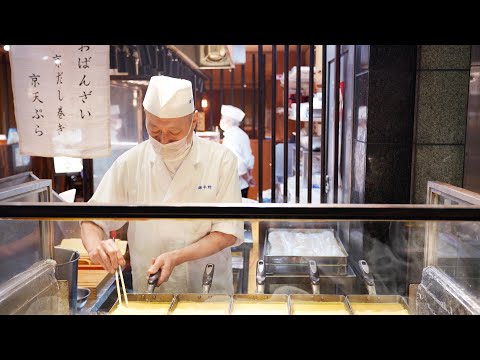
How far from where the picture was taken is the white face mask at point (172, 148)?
2775 mm

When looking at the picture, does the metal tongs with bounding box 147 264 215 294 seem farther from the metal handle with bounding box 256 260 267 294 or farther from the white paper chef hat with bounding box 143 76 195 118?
the white paper chef hat with bounding box 143 76 195 118

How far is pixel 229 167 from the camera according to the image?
9.53 ft

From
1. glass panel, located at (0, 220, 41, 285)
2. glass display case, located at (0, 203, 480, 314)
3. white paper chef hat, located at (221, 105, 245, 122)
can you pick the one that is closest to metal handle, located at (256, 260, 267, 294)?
Result: glass display case, located at (0, 203, 480, 314)

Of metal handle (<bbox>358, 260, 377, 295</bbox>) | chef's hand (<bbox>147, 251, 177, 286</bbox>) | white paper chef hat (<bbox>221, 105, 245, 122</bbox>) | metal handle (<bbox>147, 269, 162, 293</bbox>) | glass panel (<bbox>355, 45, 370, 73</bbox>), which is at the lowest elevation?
metal handle (<bbox>358, 260, 377, 295</bbox>)

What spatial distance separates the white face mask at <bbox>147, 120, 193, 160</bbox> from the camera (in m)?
2.78

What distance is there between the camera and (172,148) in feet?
9.18

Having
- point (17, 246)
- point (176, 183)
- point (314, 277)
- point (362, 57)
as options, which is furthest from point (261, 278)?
point (362, 57)

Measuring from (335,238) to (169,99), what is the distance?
1.52m

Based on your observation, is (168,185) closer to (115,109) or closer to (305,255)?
(305,255)

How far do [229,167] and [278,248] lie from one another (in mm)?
737

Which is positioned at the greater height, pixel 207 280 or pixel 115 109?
pixel 115 109

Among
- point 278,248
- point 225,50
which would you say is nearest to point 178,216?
point 278,248

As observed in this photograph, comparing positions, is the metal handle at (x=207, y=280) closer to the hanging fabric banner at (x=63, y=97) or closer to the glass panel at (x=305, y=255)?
the glass panel at (x=305, y=255)
